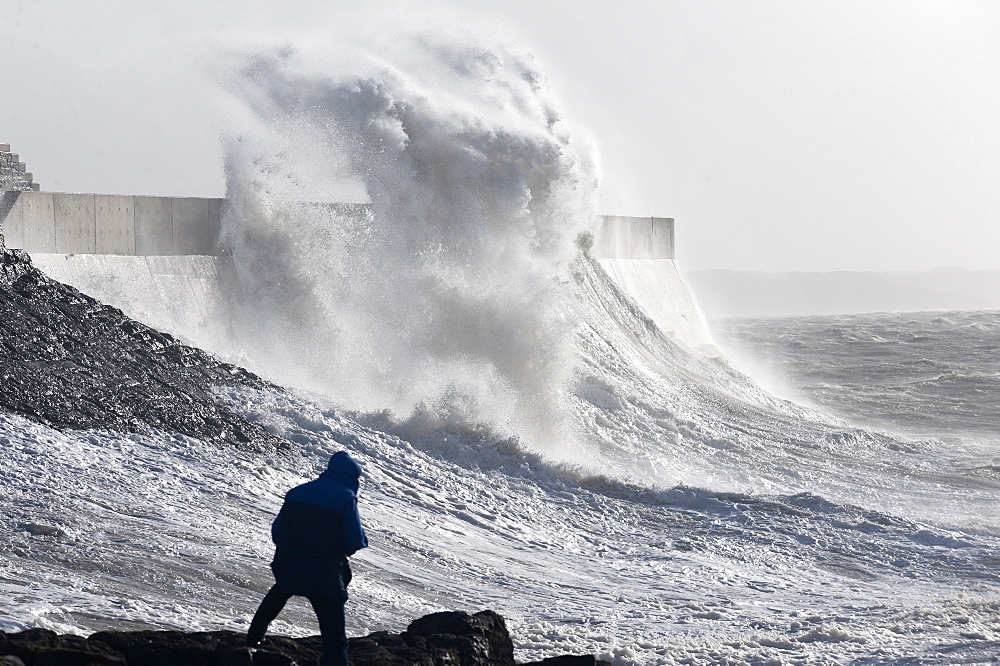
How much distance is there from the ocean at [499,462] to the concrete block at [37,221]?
1.14 metres

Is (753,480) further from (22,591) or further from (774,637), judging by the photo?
(22,591)

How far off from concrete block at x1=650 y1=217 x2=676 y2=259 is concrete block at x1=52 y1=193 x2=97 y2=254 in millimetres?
16740

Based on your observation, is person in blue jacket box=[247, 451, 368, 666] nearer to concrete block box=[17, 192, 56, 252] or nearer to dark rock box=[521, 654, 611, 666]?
dark rock box=[521, 654, 611, 666]

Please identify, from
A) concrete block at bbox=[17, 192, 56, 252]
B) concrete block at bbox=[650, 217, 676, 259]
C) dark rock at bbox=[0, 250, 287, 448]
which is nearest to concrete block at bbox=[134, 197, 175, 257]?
concrete block at bbox=[17, 192, 56, 252]

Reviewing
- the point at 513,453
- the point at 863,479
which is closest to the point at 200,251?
the point at 513,453

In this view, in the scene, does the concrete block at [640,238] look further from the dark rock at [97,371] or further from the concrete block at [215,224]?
the dark rock at [97,371]

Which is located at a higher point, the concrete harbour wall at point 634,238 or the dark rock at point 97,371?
the concrete harbour wall at point 634,238

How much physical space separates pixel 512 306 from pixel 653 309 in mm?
12453

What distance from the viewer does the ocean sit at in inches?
264

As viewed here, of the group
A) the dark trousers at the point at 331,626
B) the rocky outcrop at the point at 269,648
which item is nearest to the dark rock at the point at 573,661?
the rocky outcrop at the point at 269,648

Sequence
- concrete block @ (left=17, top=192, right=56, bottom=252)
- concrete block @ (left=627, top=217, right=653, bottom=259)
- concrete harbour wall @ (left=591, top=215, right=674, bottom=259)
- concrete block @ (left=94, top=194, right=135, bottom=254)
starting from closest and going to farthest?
concrete block @ (left=17, top=192, right=56, bottom=252), concrete block @ (left=94, top=194, right=135, bottom=254), concrete harbour wall @ (left=591, top=215, right=674, bottom=259), concrete block @ (left=627, top=217, right=653, bottom=259)

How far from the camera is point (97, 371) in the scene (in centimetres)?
919

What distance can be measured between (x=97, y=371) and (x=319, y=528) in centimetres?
550

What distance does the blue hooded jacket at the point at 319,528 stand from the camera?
439cm
